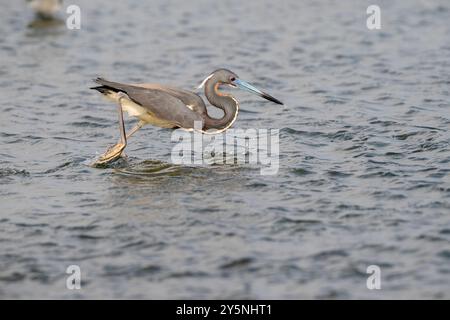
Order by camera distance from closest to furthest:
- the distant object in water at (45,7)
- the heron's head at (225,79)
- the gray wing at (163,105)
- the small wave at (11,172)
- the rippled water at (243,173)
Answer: the rippled water at (243,173) → the small wave at (11,172) → the gray wing at (163,105) → the heron's head at (225,79) → the distant object in water at (45,7)

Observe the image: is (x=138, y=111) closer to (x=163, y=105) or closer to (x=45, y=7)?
(x=163, y=105)

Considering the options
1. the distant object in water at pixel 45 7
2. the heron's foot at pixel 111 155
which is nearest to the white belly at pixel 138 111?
the heron's foot at pixel 111 155

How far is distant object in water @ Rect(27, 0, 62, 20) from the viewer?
56.5 feet

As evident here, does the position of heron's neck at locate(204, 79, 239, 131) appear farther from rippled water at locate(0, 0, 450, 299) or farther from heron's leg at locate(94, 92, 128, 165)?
heron's leg at locate(94, 92, 128, 165)

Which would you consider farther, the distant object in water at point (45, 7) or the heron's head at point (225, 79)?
the distant object in water at point (45, 7)

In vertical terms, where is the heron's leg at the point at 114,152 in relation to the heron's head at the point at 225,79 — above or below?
below

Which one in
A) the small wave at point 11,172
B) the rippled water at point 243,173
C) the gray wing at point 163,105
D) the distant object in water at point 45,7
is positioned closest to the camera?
the rippled water at point 243,173

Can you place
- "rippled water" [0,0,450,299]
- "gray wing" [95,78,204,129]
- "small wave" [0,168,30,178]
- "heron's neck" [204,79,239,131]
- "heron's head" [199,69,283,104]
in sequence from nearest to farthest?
"rippled water" [0,0,450,299] → "small wave" [0,168,30,178] → "gray wing" [95,78,204,129] → "heron's neck" [204,79,239,131] → "heron's head" [199,69,283,104]

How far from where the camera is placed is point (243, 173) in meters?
9.52

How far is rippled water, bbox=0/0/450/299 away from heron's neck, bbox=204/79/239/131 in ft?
1.83

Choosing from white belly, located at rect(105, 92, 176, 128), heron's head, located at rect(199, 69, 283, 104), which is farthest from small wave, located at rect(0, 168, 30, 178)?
heron's head, located at rect(199, 69, 283, 104)

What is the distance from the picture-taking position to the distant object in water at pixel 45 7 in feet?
56.5

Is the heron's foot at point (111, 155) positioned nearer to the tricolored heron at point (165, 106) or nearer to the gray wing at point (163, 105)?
the tricolored heron at point (165, 106)
